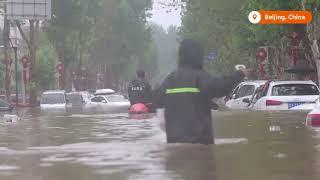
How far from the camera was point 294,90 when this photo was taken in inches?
771

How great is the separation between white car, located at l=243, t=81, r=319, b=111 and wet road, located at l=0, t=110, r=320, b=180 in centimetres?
606

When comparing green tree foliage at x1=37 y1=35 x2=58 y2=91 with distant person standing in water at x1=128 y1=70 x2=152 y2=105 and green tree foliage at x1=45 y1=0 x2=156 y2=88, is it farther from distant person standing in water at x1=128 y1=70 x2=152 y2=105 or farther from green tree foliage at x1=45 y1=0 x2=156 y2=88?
distant person standing in water at x1=128 y1=70 x2=152 y2=105

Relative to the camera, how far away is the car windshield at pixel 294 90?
64.0 ft

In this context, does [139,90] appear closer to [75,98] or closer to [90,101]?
[90,101]

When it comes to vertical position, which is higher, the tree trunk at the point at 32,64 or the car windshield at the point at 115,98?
the tree trunk at the point at 32,64

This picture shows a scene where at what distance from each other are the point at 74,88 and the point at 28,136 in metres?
70.6

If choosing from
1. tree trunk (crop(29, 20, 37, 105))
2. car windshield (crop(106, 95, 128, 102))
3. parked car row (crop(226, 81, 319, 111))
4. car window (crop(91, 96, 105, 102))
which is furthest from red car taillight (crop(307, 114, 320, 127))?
tree trunk (crop(29, 20, 37, 105))

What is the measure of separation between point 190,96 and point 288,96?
1197cm

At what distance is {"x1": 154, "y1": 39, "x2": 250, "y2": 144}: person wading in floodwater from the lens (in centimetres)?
775

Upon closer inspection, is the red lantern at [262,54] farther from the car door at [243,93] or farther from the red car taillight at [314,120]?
the red car taillight at [314,120]

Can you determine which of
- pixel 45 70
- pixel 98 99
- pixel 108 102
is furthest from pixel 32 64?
pixel 45 70

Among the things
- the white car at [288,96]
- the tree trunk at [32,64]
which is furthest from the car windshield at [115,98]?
the white car at [288,96]

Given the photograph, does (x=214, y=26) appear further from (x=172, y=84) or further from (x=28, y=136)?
(x=172, y=84)

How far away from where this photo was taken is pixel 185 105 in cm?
781
